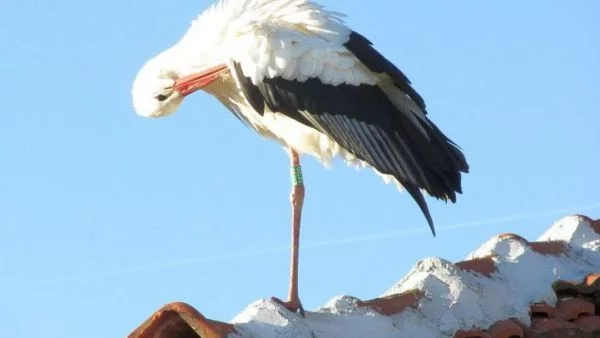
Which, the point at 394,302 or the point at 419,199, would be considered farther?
the point at 419,199

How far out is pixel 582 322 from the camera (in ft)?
17.3

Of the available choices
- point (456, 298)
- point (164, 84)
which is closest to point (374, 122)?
point (164, 84)

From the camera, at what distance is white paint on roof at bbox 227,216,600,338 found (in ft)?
14.5

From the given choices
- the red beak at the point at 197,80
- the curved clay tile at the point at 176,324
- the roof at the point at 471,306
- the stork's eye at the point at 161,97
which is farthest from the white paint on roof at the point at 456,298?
the stork's eye at the point at 161,97

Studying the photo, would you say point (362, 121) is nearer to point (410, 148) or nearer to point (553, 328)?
point (410, 148)

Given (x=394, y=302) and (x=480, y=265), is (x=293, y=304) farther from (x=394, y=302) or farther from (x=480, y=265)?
(x=480, y=265)

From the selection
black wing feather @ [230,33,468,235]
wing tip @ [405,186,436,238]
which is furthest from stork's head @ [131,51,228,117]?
wing tip @ [405,186,436,238]

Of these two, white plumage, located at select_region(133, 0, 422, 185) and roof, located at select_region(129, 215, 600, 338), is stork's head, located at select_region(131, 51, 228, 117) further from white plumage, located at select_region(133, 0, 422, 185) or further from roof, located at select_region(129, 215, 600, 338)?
roof, located at select_region(129, 215, 600, 338)

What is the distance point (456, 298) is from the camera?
5.09 metres

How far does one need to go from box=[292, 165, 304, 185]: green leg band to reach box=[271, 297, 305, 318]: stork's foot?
1010 mm

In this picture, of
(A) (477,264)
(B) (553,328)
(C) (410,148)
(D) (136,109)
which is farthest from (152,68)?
(B) (553,328)

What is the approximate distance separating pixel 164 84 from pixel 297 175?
832 millimetres

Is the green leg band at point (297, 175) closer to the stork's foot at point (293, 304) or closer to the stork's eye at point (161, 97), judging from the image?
the stork's eye at point (161, 97)

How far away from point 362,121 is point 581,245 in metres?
1.21
